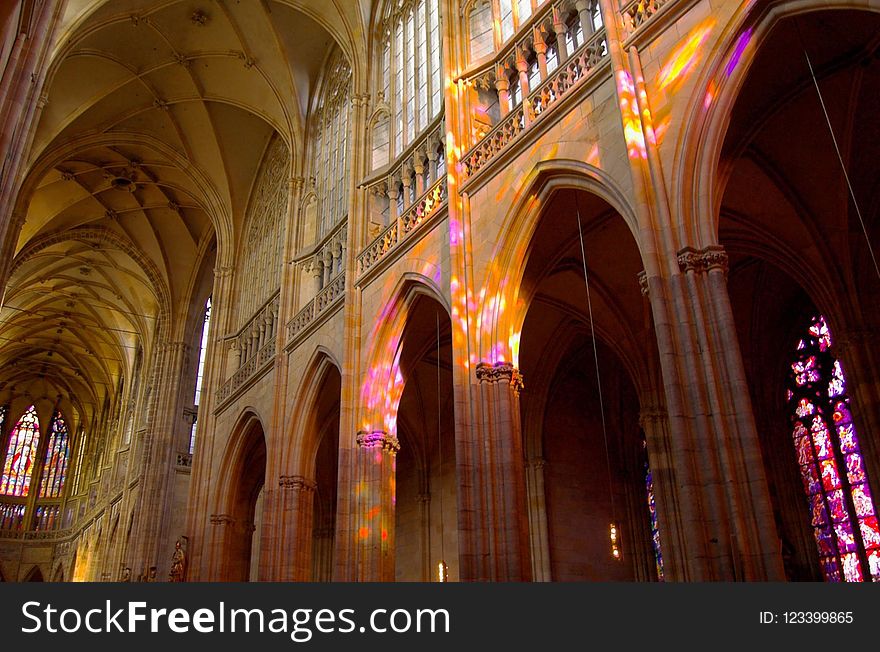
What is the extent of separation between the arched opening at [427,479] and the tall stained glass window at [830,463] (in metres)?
6.73

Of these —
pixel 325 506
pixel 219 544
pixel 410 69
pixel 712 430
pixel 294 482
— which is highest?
pixel 410 69

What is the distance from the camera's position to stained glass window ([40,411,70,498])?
39781 mm

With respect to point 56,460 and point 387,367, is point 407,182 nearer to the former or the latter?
point 387,367

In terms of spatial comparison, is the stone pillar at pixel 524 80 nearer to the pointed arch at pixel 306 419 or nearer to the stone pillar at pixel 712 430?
the stone pillar at pixel 712 430

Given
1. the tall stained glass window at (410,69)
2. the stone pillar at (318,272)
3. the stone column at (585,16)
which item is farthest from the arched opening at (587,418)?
the stone pillar at (318,272)

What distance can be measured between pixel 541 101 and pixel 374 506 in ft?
21.4

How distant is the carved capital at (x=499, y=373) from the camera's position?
9.93m

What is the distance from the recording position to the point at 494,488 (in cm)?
936

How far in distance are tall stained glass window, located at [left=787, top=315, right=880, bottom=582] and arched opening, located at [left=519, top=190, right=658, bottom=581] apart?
8.39 ft

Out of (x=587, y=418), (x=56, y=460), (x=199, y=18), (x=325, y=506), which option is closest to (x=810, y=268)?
(x=587, y=418)

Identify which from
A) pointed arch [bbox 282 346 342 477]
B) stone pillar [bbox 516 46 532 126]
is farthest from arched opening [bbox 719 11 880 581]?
pointed arch [bbox 282 346 342 477]

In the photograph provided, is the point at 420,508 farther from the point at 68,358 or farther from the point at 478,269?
the point at 68,358

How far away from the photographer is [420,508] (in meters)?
18.1

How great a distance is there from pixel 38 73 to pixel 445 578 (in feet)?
39.7
